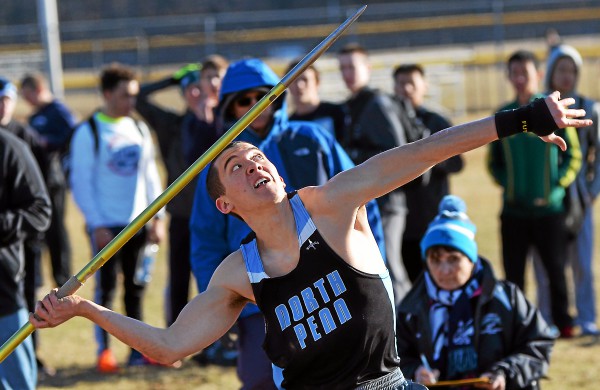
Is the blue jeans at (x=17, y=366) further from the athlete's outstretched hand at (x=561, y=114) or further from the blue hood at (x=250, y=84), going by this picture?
the athlete's outstretched hand at (x=561, y=114)

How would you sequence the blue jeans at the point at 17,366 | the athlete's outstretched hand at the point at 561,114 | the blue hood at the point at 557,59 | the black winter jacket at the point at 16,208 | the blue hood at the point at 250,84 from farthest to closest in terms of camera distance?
the blue hood at the point at 557,59
the black winter jacket at the point at 16,208
the blue jeans at the point at 17,366
the blue hood at the point at 250,84
the athlete's outstretched hand at the point at 561,114

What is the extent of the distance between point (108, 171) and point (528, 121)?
17.5 feet

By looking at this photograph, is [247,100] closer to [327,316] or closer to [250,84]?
[250,84]

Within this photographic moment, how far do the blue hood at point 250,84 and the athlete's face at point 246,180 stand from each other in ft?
5.09

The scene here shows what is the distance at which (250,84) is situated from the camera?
5.75 metres

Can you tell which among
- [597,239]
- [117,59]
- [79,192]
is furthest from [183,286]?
[117,59]

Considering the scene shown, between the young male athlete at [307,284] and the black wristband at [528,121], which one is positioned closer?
the black wristband at [528,121]

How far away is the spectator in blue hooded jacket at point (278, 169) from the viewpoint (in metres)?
5.39

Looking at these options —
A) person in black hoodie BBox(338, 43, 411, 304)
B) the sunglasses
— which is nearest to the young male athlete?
the sunglasses

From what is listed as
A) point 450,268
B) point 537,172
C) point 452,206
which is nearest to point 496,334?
point 450,268

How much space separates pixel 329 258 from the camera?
390 cm

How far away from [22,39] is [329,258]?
27.5m

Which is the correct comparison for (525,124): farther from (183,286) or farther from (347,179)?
(183,286)

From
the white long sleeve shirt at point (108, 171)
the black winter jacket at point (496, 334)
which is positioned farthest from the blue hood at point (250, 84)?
the white long sleeve shirt at point (108, 171)
